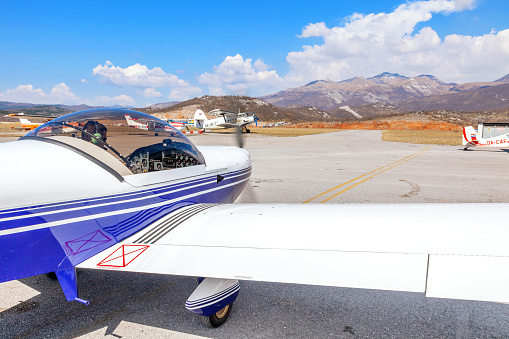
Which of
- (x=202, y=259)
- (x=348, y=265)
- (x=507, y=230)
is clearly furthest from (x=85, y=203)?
(x=507, y=230)

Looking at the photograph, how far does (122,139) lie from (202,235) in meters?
1.44

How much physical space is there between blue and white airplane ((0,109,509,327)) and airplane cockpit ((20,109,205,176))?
0.02 metres

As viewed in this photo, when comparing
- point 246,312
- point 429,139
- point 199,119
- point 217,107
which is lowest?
point 429,139

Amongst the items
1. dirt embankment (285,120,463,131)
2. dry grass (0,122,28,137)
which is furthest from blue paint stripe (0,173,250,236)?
dirt embankment (285,120,463,131)

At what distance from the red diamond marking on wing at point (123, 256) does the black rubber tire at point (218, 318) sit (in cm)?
78

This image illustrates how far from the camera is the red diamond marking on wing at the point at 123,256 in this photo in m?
2.59

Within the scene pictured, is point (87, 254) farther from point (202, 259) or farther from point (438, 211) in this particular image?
point (438, 211)

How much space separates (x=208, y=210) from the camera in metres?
3.53

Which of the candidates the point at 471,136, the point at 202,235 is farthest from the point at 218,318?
the point at 471,136

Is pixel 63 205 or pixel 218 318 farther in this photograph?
pixel 218 318

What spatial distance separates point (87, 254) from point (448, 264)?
8.29 ft

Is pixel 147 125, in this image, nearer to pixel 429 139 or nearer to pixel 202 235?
pixel 202 235

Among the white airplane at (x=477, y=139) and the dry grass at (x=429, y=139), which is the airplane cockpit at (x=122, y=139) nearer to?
the white airplane at (x=477, y=139)

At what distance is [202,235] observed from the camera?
108 inches
